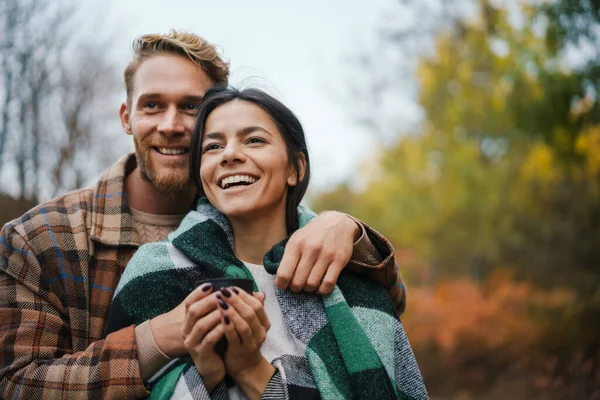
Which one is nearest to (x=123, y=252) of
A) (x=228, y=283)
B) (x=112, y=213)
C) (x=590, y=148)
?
(x=112, y=213)

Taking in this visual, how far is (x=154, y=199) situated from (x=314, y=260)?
113 cm

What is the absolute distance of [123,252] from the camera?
2.89m

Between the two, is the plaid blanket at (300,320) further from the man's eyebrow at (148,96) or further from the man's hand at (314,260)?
the man's eyebrow at (148,96)

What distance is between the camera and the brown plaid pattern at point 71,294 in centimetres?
223

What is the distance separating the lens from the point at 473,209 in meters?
12.6

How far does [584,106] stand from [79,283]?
714 cm

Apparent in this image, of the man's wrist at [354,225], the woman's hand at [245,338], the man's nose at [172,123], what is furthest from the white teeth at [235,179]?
the man's nose at [172,123]

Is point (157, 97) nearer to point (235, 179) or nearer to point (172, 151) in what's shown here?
point (172, 151)

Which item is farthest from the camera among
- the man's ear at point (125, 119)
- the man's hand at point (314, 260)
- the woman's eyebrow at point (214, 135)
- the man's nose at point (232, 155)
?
the man's ear at point (125, 119)

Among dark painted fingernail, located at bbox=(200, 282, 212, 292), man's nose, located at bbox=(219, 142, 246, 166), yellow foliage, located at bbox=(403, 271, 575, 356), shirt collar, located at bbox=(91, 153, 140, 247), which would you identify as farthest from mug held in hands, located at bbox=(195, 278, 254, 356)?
yellow foliage, located at bbox=(403, 271, 575, 356)

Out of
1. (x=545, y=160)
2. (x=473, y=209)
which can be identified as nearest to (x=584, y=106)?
(x=545, y=160)

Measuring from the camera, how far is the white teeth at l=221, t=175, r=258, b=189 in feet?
8.04

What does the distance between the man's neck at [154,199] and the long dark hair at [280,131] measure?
44 cm

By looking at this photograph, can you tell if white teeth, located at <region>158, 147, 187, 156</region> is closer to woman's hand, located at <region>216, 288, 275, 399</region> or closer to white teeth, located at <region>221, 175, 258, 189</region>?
white teeth, located at <region>221, 175, 258, 189</region>
